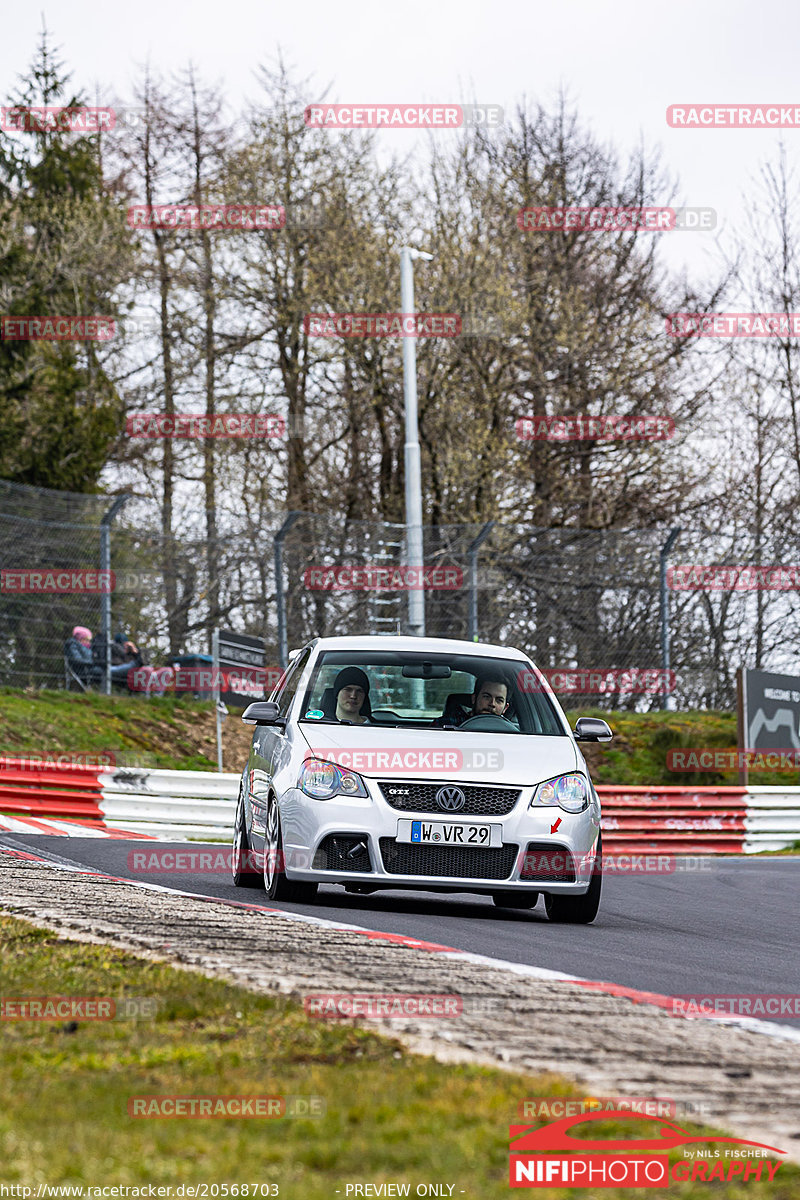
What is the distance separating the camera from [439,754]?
9.21 meters

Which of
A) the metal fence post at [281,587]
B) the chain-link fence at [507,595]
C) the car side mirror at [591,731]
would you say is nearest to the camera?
the car side mirror at [591,731]

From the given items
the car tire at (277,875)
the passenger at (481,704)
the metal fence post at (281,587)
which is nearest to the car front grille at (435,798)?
the car tire at (277,875)

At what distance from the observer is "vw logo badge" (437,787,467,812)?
29.5 feet

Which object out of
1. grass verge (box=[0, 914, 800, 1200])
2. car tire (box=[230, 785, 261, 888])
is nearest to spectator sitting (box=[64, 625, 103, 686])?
car tire (box=[230, 785, 261, 888])

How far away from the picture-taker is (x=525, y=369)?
33.2m

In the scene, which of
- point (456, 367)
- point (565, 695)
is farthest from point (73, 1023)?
point (456, 367)

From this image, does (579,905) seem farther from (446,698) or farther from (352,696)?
(352,696)

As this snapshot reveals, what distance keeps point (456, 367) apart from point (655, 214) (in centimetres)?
760

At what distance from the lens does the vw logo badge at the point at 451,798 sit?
29.5 feet

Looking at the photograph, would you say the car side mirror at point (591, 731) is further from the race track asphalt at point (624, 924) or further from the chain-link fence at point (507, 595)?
the chain-link fence at point (507, 595)

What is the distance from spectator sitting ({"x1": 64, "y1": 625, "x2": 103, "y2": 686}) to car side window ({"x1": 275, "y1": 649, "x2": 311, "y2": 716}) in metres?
11.8

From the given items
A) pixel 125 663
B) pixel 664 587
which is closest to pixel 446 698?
pixel 125 663

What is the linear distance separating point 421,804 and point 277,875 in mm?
956

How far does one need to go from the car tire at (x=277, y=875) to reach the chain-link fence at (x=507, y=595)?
527 inches
